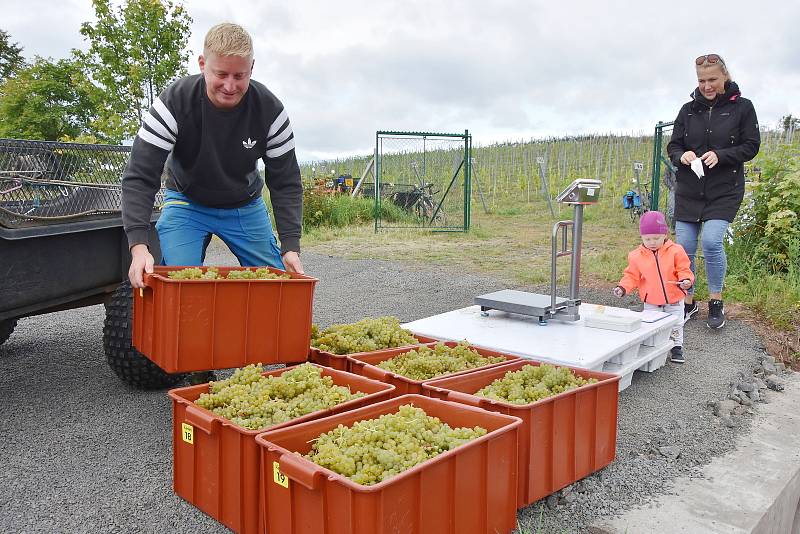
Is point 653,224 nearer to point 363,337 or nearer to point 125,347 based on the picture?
point 363,337

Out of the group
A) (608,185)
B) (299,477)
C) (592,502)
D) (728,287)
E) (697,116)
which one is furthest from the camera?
(608,185)

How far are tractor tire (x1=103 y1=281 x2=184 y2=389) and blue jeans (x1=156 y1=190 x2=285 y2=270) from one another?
12.8 inches

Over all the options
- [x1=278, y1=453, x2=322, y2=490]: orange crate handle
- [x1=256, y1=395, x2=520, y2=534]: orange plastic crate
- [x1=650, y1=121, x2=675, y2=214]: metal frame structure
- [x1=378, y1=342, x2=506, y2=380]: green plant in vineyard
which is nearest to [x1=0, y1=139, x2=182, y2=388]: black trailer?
[x1=378, y1=342, x2=506, y2=380]: green plant in vineyard

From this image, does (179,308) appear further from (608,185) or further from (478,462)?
(608,185)

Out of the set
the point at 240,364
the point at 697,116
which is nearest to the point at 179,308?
the point at 240,364

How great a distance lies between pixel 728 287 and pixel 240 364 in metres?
5.05

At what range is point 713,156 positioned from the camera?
4.93 meters

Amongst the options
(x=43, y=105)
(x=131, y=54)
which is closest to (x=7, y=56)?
(x=43, y=105)

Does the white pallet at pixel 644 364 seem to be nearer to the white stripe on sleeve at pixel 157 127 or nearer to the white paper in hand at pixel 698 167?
the white paper in hand at pixel 698 167

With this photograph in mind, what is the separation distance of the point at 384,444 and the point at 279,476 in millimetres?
329

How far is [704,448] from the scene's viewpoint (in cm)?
298

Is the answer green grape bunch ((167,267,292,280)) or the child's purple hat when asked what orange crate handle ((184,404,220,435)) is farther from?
the child's purple hat

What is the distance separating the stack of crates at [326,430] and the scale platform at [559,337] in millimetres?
246

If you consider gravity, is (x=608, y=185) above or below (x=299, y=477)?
above
